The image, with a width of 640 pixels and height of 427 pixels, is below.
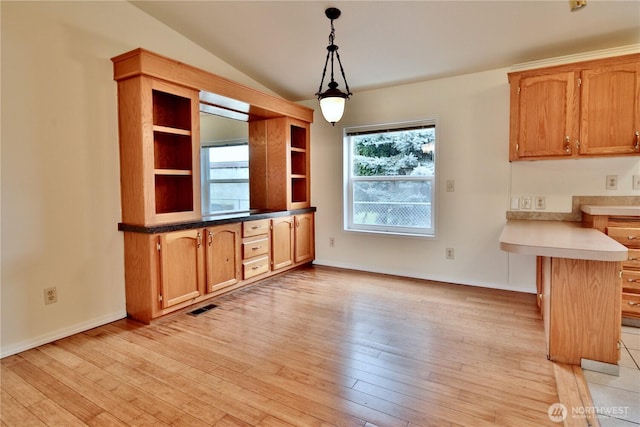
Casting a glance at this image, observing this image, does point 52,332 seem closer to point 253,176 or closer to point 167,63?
point 167,63

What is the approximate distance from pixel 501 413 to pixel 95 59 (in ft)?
11.7

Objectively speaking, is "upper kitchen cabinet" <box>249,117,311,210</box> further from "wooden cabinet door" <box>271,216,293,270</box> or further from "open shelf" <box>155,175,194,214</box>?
"open shelf" <box>155,175,194,214</box>

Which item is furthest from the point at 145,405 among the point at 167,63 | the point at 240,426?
the point at 167,63

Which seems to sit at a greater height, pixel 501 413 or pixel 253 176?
pixel 253 176

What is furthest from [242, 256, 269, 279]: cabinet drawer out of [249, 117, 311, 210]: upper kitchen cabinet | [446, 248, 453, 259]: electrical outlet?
[446, 248, 453, 259]: electrical outlet

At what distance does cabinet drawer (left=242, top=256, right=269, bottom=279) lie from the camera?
12.1 feet

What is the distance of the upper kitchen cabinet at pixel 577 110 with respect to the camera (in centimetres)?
272

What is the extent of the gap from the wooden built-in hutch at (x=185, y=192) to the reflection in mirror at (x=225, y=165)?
208mm

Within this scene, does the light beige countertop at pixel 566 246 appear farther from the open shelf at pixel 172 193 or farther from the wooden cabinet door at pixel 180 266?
the open shelf at pixel 172 193

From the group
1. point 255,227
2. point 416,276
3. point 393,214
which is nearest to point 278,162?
point 255,227

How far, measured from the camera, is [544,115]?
2.97 metres

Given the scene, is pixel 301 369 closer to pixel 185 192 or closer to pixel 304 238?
pixel 185 192

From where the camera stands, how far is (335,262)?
4652 millimetres

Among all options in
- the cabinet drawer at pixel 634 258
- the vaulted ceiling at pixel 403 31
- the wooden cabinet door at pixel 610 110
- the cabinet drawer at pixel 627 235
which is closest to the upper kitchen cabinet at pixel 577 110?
the wooden cabinet door at pixel 610 110
